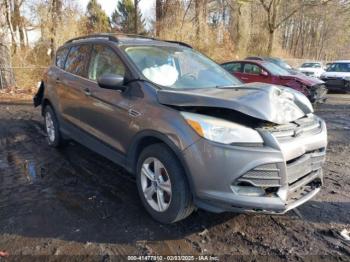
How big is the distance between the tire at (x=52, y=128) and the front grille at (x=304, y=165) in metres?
3.89

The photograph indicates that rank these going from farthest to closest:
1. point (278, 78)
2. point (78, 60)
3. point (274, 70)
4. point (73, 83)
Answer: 1. point (274, 70)
2. point (278, 78)
3. point (78, 60)
4. point (73, 83)

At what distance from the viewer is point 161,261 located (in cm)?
279

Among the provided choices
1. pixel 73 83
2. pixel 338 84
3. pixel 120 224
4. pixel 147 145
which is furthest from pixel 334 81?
pixel 120 224

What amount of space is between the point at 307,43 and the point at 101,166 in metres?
59.1

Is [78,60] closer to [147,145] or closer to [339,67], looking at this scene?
[147,145]

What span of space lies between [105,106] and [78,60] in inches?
52.1

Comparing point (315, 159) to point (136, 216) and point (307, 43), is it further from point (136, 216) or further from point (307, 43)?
point (307, 43)

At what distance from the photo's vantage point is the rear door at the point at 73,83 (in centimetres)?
461

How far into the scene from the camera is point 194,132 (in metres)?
2.91

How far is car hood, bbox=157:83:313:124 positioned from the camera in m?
2.92

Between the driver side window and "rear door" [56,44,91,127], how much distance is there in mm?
184

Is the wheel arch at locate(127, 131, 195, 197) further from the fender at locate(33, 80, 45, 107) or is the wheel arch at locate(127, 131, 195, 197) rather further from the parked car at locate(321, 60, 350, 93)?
the parked car at locate(321, 60, 350, 93)

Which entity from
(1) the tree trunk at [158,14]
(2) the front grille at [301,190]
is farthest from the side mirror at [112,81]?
(1) the tree trunk at [158,14]

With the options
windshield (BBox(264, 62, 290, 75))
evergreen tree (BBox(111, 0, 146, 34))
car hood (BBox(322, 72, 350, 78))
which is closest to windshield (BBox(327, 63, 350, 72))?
car hood (BBox(322, 72, 350, 78))
